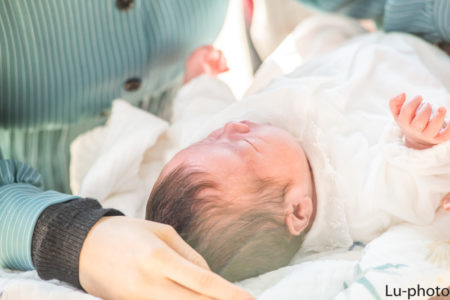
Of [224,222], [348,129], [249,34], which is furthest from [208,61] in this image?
[224,222]

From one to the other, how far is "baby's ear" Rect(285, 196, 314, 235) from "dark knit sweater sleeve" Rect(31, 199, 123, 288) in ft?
0.45

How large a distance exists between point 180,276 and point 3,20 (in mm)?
376

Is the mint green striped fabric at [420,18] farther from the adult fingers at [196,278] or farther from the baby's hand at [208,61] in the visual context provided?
the adult fingers at [196,278]

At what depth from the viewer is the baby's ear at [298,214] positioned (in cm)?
51

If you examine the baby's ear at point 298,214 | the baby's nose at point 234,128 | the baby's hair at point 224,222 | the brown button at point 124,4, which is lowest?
the baby's ear at point 298,214

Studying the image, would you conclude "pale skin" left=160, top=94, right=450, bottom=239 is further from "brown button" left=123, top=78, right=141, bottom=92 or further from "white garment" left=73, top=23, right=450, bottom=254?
"brown button" left=123, top=78, right=141, bottom=92

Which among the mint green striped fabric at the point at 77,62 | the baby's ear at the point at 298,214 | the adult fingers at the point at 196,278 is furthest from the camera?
the mint green striped fabric at the point at 77,62

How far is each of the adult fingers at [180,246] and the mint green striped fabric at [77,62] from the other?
0.20 m

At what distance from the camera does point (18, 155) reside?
2.42 feet

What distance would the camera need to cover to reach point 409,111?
50 cm

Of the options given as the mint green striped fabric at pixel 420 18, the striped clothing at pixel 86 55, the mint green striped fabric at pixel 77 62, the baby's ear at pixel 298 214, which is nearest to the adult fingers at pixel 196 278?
the baby's ear at pixel 298 214

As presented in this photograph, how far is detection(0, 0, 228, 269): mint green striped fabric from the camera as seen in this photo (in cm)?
67

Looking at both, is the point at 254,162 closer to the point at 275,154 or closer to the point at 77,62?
the point at 275,154

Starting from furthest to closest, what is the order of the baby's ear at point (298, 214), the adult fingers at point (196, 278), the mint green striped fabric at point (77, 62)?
1. the mint green striped fabric at point (77, 62)
2. the baby's ear at point (298, 214)
3. the adult fingers at point (196, 278)
